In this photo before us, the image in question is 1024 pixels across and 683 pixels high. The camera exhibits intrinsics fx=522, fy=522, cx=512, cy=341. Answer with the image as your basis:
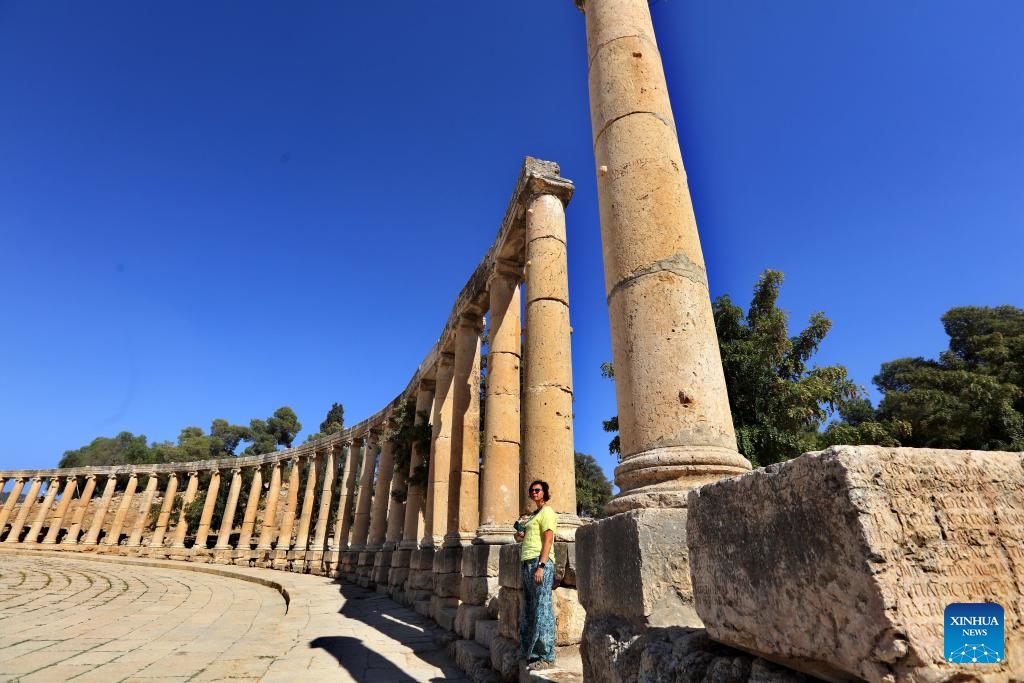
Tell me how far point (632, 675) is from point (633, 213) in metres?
4.15

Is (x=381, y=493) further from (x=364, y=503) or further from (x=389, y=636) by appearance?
(x=389, y=636)

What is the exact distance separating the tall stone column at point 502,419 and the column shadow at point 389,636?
7.25 feet

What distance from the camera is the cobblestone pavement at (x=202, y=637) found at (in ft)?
24.3

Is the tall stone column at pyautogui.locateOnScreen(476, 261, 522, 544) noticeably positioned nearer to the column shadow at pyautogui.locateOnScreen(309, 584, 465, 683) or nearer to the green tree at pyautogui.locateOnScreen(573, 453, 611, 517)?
the column shadow at pyautogui.locateOnScreen(309, 584, 465, 683)

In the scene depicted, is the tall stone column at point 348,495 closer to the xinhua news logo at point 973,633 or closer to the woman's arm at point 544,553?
the woman's arm at point 544,553

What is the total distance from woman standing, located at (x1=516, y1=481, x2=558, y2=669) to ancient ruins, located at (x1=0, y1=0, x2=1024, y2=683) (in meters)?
0.38

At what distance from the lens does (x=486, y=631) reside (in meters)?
8.43

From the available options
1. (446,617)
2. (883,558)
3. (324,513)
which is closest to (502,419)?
(446,617)

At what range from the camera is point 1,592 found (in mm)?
14609

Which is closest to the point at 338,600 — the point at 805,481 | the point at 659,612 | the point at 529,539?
the point at 529,539

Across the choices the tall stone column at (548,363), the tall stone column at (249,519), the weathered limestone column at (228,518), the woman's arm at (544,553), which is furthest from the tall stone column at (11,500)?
the woman's arm at (544,553)

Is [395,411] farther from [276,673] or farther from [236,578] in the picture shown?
[276,673]

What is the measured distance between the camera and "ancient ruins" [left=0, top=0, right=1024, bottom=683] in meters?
1.91

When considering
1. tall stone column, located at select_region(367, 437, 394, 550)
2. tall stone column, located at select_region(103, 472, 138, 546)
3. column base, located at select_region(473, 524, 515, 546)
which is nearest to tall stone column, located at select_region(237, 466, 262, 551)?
tall stone column, located at select_region(103, 472, 138, 546)
